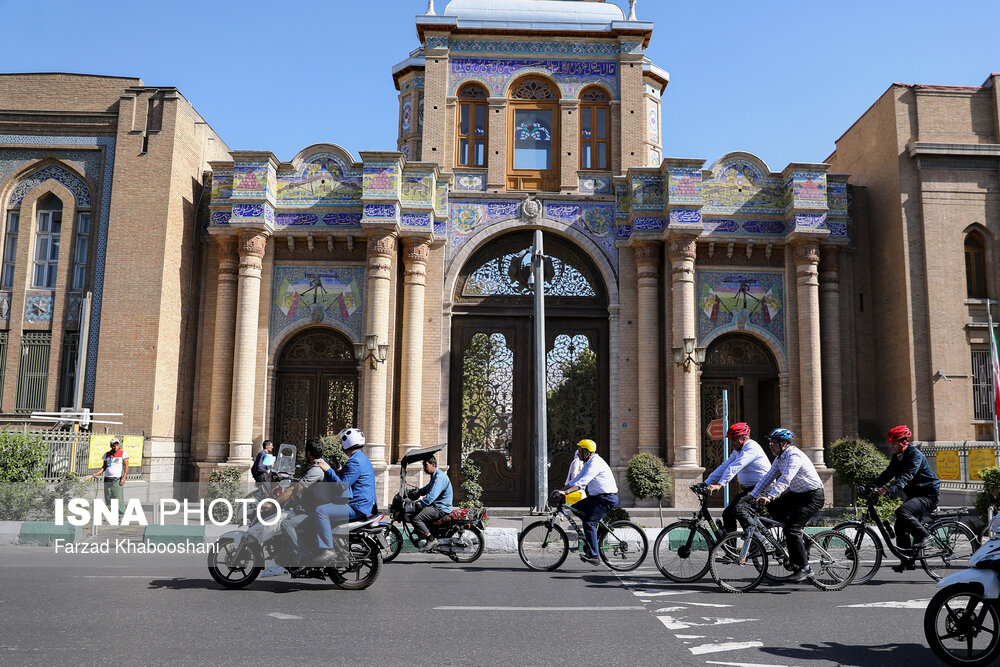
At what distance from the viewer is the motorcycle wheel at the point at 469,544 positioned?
11.3 metres

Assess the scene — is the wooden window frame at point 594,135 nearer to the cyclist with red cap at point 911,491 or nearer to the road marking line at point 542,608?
the cyclist with red cap at point 911,491

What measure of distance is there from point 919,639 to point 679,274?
1388cm

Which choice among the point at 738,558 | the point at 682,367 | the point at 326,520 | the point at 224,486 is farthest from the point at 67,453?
the point at 738,558

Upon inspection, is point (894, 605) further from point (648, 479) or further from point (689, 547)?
point (648, 479)

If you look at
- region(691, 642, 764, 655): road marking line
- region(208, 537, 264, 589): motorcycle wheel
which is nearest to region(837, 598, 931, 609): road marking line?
region(691, 642, 764, 655): road marking line

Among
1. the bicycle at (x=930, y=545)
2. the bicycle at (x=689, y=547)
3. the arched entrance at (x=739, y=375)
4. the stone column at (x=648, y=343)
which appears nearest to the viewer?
the bicycle at (x=689, y=547)

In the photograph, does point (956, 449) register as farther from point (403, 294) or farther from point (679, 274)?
point (403, 294)

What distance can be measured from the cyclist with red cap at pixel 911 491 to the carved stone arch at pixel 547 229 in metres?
11.1

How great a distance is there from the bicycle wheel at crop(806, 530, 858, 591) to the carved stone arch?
11.9 m

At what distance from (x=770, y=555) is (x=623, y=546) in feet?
6.66

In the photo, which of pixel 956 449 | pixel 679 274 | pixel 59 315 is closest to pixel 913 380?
pixel 956 449

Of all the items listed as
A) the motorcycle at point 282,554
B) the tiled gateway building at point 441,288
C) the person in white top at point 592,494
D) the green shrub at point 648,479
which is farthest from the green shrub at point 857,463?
the motorcycle at point 282,554

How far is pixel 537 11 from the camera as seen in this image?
2314 cm

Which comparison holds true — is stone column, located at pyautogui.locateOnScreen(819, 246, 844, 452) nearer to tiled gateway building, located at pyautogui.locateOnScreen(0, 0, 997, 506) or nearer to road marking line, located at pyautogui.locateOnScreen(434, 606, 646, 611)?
tiled gateway building, located at pyautogui.locateOnScreen(0, 0, 997, 506)
